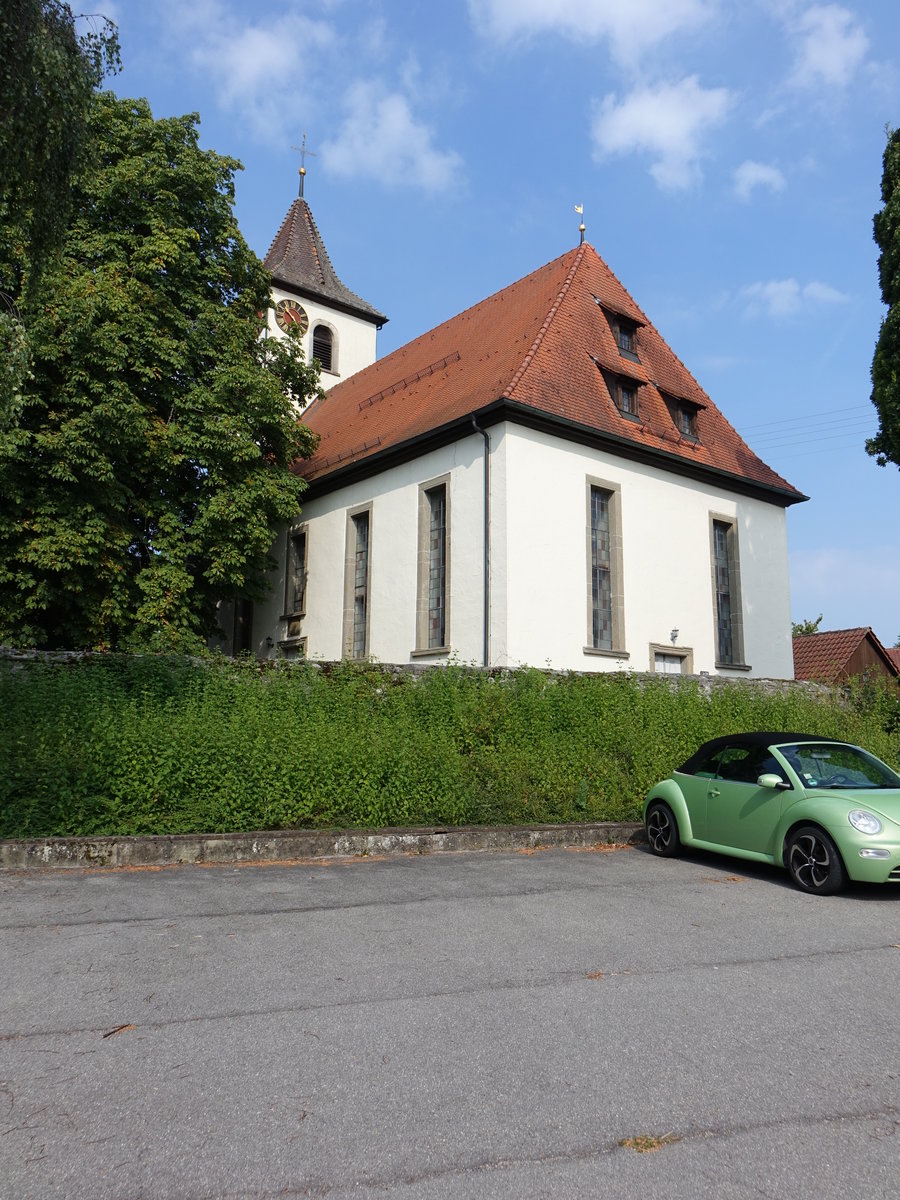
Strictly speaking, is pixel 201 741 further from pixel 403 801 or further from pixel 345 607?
pixel 345 607

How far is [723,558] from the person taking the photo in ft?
76.2

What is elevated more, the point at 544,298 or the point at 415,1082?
the point at 544,298

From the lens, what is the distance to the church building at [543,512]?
1873 cm

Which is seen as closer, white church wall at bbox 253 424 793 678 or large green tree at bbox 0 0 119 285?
large green tree at bbox 0 0 119 285

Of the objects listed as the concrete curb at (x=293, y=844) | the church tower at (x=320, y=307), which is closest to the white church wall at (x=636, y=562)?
the concrete curb at (x=293, y=844)

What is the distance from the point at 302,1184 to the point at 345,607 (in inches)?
804

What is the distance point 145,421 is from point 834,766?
44.8ft

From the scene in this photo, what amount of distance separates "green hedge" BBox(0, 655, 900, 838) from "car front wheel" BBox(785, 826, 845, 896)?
12.6ft

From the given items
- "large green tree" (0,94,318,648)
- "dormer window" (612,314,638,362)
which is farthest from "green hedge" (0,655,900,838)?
"dormer window" (612,314,638,362)

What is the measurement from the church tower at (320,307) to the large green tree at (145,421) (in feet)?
43.5

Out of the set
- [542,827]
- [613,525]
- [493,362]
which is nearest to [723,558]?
[613,525]

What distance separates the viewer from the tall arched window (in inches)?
1372

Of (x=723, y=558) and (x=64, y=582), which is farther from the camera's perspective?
(x=723, y=558)

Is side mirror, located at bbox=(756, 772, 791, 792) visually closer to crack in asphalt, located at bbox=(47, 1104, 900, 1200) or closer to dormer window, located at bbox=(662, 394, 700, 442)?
crack in asphalt, located at bbox=(47, 1104, 900, 1200)
